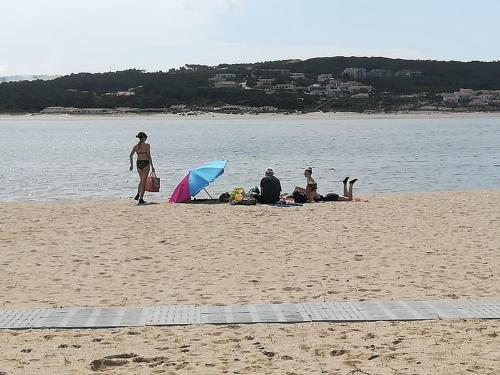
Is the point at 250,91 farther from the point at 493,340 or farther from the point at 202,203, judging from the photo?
the point at 493,340

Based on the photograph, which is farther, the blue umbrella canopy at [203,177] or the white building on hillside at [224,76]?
the white building on hillside at [224,76]

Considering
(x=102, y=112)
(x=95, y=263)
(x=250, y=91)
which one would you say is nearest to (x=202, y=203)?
(x=95, y=263)

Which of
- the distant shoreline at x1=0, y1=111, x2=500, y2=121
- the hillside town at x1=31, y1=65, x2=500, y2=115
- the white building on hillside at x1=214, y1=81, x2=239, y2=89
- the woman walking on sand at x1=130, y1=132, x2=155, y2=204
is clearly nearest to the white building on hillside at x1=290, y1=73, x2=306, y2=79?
the hillside town at x1=31, y1=65, x2=500, y2=115

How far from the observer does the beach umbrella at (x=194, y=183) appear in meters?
15.2

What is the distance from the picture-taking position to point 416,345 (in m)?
5.06

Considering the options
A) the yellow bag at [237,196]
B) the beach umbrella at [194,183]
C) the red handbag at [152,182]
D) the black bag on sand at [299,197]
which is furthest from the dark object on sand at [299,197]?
the red handbag at [152,182]

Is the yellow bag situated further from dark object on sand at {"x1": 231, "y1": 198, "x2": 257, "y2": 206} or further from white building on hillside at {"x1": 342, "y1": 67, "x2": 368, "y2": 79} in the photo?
white building on hillside at {"x1": 342, "y1": 67, "x2": 368, "y2": 79}

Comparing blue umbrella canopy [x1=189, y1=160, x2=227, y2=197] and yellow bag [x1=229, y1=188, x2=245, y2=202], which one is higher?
blue umbrella canopy [x1=189, y1=160, x2=227, y2=197]

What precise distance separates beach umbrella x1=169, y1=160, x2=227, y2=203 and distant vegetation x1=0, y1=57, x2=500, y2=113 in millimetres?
95365

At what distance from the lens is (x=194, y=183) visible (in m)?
A: 15.4

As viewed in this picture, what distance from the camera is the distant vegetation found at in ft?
373

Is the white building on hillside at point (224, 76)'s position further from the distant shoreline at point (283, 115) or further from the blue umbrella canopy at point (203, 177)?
the blue umbrella canopy at point (203, 177)

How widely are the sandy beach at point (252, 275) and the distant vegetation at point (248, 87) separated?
99.0 meters

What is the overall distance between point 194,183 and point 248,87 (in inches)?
4639
